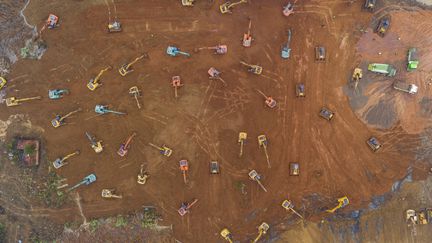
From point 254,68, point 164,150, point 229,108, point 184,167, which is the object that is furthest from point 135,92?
point 254,68

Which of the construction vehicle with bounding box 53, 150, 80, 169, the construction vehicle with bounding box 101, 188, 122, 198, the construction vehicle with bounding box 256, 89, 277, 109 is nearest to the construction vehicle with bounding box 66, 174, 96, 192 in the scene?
the construction vehicle with bounding box 101, 188, 122, 198

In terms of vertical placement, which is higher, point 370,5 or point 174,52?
point 370,5

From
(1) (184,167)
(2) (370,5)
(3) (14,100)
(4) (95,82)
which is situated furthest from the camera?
(3) (14,100)

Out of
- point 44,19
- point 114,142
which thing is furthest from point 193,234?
point 44,19

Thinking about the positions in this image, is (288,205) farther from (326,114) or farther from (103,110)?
(103,110)

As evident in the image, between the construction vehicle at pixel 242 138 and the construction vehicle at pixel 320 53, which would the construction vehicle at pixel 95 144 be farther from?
the construction vehicle at pixel 320 53

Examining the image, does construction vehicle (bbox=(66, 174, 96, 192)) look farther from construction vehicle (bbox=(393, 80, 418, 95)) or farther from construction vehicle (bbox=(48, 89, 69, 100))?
construction vehicle (bbox=(393, 80, 418, 95))

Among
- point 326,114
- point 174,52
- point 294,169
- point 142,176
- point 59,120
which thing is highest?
point 174,52
